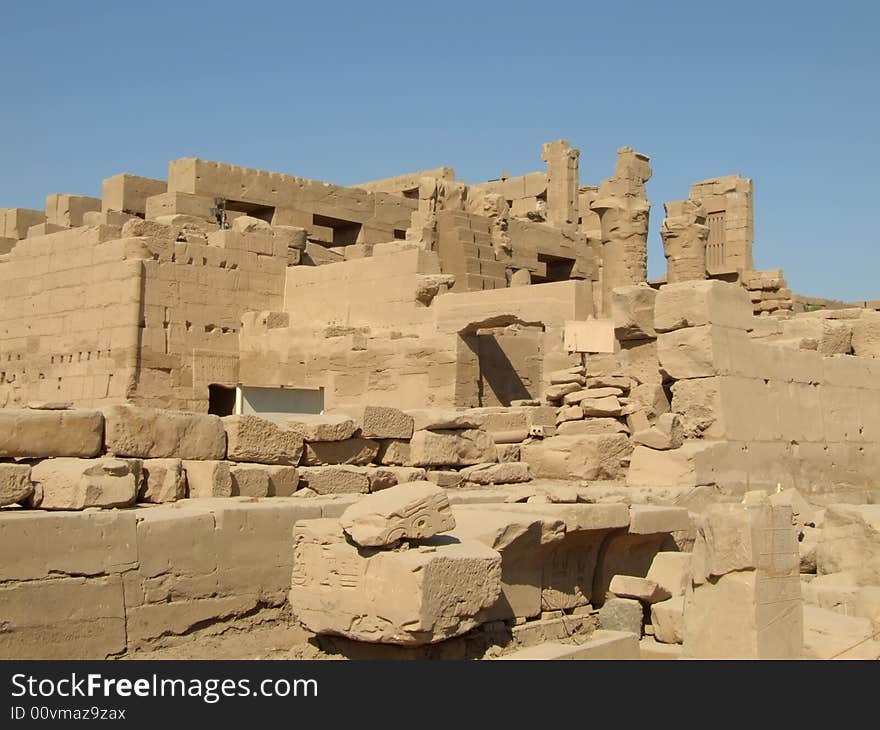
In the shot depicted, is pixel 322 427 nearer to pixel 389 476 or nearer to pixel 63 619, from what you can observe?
pixel 389 476

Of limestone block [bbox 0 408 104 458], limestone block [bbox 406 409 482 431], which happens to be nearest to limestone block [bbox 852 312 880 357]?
limestone block [bbox 406 409 482 431]

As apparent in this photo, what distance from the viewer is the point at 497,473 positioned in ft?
32.4

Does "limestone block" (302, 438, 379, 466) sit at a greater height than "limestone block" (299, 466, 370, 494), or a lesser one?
greater

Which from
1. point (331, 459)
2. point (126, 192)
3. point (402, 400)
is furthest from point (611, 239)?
point (331, 459)

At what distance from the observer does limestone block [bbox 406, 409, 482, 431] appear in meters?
9.95

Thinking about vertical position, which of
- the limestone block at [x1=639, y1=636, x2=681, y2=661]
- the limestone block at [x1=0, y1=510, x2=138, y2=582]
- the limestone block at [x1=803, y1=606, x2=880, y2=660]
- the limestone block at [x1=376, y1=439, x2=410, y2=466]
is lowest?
the limestone block at [x1=639, y1=636, x2=681, y2=661]

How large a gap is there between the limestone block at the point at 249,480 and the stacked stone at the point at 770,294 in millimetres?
12901

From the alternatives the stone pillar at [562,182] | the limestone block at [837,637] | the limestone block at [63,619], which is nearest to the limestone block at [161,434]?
the limestone block at [63,619]

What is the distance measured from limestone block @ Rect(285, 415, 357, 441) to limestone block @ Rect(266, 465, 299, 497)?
39cm

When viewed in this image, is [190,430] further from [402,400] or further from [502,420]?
[402,400]

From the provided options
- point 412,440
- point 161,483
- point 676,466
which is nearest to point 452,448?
point 412,440

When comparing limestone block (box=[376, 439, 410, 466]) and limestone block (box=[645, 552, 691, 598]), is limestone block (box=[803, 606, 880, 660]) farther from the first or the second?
limestone block (box=[376, 439, 410, 466])

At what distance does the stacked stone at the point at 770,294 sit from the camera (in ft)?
62.9
